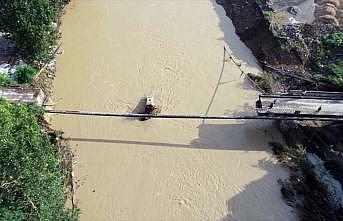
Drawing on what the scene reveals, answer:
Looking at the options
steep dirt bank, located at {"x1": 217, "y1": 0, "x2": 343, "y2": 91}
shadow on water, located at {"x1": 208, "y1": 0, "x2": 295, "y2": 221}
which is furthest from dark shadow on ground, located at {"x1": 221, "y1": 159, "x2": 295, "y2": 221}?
steep dirt bank, located at {"x1": 217, "y1": 0, "x2": 343, "y2": 91}

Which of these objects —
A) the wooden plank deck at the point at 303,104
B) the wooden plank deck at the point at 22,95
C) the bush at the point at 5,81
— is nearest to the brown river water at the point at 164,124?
the wooden plank deck at the point at 303,104

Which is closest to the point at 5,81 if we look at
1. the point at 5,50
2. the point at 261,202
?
the point at 5,50

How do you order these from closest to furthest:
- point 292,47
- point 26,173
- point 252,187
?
point 26,173
point 252,187
point 292,47

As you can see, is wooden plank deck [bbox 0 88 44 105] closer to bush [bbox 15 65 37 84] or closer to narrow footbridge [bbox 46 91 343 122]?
narrow footbridge [bbox 46 91 343 122]

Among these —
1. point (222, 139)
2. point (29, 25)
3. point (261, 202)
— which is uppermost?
point (29, 25)

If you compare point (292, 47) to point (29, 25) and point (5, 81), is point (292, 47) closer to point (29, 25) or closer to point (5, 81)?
point (29, 25)

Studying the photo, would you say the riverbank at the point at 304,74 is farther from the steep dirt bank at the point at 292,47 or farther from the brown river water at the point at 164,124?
the brown river water at the point at 164,124

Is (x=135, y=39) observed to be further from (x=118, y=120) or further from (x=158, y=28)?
(x=118, y=120)
